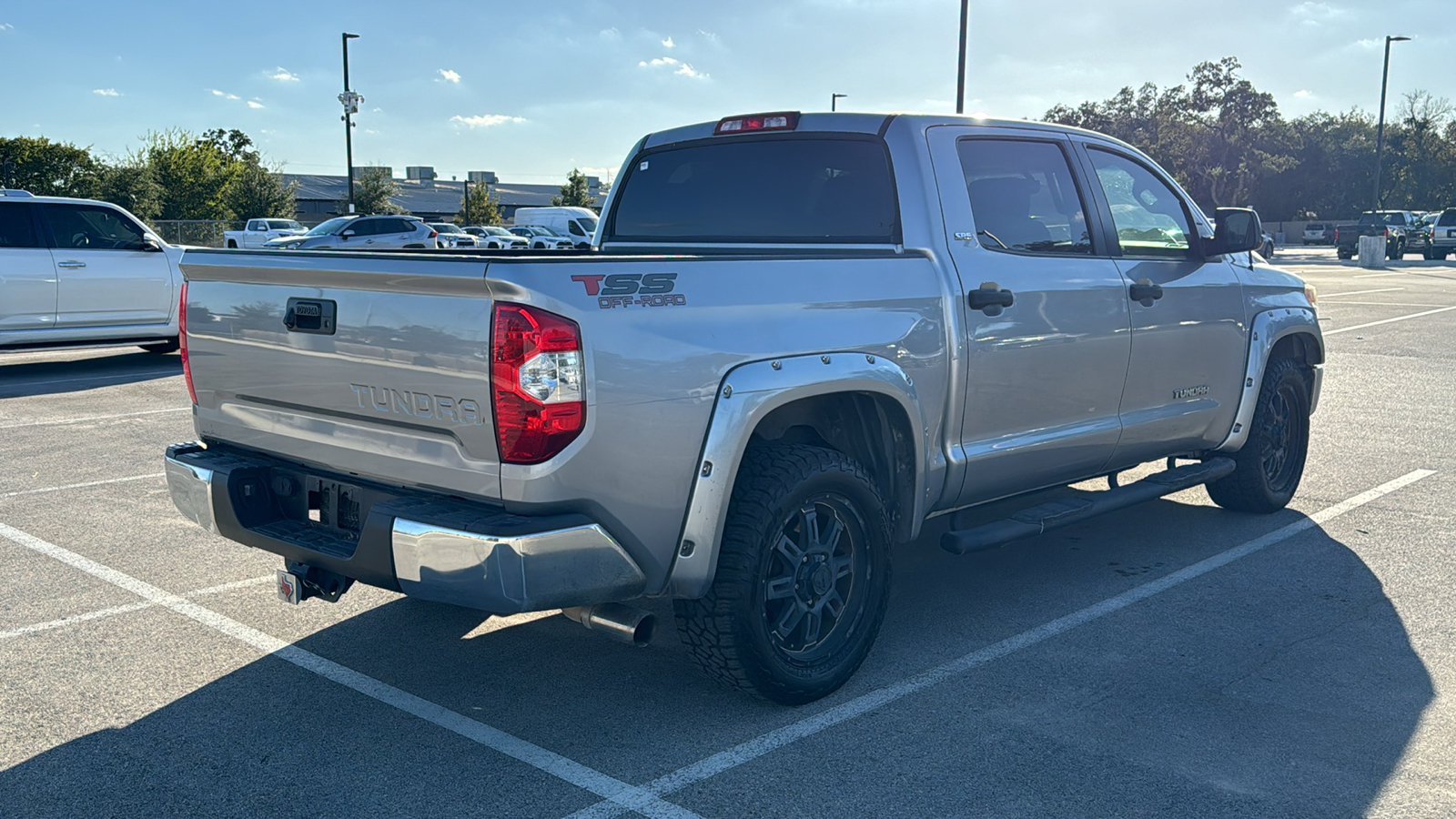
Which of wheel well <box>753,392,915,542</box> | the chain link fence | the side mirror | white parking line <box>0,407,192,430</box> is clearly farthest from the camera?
the chain link fence

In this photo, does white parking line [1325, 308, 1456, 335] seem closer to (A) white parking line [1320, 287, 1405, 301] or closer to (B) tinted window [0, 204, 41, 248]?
(A) white parking line [1320, 287, 1405, 301]

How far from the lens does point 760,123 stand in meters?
5.04

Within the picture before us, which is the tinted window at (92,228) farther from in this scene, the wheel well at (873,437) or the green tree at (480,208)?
the green tree at (480,208)

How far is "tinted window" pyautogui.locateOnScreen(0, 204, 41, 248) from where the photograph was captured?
12.0m

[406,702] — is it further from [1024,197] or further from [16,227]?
[16,227]

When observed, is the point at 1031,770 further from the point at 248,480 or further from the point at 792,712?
the point at 248,480

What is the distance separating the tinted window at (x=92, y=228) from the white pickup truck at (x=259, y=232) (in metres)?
27.7

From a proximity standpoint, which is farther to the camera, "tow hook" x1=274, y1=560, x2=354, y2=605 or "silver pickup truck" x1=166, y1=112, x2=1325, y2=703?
"tow hook" x1=274, y1=560, x2=354, y2=605

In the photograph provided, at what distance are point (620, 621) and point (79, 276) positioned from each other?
11026 mm

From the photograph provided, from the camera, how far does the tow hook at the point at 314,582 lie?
12.5 ft

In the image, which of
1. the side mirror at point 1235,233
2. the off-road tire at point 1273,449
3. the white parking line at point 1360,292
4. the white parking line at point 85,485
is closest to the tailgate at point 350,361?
the white parking line at point 85,485

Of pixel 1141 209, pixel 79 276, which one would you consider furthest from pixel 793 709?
pixel 79 276

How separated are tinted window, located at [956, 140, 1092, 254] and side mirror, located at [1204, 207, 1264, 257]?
91cm

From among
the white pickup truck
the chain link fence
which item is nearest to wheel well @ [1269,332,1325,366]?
the white pickup truck
